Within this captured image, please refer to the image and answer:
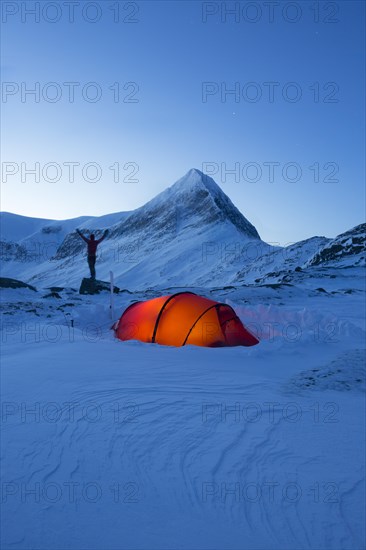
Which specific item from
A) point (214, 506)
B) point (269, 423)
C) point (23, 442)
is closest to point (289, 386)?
point (269, 423)

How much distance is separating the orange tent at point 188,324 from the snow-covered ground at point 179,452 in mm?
1798

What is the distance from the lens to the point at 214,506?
221 cm

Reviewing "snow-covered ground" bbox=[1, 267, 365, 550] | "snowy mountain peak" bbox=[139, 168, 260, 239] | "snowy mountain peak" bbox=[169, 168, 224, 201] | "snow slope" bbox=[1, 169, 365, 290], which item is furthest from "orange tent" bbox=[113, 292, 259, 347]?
"snowy mountain peak" bbox=[169, 168, 224, 201]

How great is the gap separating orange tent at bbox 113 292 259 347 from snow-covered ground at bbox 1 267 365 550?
1.80m

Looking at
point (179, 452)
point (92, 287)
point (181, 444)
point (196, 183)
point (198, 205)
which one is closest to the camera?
point (179, 452)

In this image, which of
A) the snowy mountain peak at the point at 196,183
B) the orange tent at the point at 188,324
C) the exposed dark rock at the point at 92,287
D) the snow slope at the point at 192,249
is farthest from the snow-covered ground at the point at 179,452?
the snowy mountain peak at the point at 196,183

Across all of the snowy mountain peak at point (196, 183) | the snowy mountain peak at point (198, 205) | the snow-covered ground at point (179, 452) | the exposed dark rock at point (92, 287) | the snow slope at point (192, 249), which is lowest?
the snow-covered ground at point (179, 452)

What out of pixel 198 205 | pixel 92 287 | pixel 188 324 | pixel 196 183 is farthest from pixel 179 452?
pixel 196 183

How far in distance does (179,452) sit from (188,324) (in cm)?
493

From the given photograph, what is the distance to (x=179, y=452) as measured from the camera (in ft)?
9.02

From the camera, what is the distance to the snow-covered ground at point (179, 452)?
199cm

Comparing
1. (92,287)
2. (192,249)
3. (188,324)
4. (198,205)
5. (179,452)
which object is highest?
(198,205)

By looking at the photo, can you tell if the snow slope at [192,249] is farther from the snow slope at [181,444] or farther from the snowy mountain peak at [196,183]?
the snow slope at [181,444]

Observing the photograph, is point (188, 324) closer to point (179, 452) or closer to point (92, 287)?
point (179, 452)
